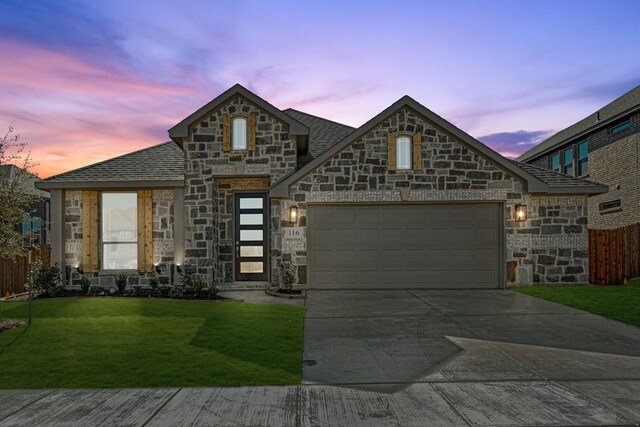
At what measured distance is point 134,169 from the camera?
45.6 ft

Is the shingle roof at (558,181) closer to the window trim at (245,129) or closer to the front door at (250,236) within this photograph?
the front door at (250,236)

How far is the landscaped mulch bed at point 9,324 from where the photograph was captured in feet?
25.3

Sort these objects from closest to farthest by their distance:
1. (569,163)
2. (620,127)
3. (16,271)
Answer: (16,271) → (620,127) → (569,163)

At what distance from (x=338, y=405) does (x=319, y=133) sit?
47.2ft

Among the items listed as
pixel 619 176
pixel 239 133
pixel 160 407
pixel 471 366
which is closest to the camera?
pixel 160 407

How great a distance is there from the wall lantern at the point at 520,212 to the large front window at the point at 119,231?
463 inches

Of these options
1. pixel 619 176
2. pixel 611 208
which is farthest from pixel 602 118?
pixel 611 208

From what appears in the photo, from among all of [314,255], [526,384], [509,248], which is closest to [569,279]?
[509,248]

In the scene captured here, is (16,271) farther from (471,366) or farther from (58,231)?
(471,366)

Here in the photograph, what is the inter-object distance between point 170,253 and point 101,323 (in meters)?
5.32

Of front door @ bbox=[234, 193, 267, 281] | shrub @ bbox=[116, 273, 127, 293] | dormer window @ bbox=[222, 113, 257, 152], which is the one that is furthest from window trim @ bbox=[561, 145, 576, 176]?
shrub @ bbox=[116, 273, 127, 293]

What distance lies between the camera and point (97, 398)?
182 inches

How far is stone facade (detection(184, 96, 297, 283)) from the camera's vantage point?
13406 millimetres

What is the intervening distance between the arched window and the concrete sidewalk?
883 centimetres
